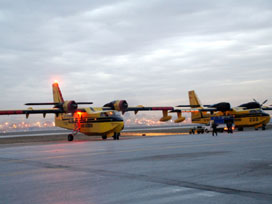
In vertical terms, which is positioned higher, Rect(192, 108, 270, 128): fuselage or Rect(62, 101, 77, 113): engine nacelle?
Rect(62, 101, 77, 113): engine nacelle

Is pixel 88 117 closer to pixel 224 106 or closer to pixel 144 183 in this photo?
pixel 224 106

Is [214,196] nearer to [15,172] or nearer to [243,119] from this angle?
[15,172]

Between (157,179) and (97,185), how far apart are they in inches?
68.2

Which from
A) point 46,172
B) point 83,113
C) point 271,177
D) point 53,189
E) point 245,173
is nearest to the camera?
point 53,189

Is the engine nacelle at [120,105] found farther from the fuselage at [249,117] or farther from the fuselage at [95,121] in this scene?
the fuselage at [249,117]

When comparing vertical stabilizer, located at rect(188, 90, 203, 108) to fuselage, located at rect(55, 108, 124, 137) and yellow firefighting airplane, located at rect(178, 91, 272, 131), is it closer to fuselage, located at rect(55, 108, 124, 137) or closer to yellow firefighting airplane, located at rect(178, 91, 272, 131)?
yellow firefighting airplane, located at rect(178, 91, 272, 131)

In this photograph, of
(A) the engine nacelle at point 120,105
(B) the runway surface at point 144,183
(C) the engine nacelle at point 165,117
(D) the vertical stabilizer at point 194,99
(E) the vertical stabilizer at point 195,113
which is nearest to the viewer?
(B) the runway surface at point 144,183

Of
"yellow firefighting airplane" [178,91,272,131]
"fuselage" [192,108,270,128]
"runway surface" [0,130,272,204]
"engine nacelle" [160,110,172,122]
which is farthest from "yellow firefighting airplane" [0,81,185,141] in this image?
"runway surface" [0,130,272,204]

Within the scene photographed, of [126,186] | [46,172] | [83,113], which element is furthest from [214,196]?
[83,113]

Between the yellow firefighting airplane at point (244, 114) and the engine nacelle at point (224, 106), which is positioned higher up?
the engine nacelle at point (224, 106)

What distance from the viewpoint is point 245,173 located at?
10.5 meters

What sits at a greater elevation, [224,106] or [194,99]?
[194,99]

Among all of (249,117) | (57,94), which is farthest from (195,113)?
(57,94)

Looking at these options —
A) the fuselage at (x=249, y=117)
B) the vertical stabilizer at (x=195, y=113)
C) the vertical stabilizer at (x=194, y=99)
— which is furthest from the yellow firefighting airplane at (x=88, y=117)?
the vertical stabilizer at (x=194, y=99)
